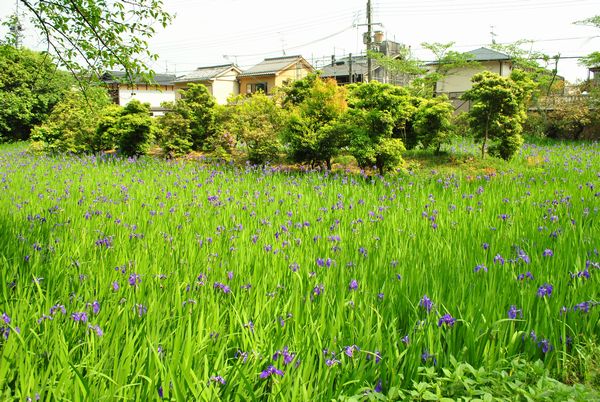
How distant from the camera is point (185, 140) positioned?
1299cm

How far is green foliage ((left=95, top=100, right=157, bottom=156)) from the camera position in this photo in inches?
519

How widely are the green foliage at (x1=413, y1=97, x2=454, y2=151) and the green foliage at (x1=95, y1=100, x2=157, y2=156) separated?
25.5 feet

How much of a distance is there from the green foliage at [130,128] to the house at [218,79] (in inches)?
1032

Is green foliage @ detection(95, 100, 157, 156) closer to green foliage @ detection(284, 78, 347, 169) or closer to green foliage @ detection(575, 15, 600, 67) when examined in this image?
green foliage @ detection(284, 78, 347, 169)

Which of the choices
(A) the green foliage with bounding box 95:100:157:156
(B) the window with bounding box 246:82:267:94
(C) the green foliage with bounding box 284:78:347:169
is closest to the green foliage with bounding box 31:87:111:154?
(A) the green foliage with bounding box 95:100:157:156

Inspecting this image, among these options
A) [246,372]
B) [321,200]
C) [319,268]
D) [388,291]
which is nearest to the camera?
[246,372]

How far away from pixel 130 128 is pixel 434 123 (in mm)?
8533

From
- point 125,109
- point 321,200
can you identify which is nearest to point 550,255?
point 321,200

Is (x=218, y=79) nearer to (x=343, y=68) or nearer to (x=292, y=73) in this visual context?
(x=292, y=73)

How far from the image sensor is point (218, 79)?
4053 centimetres

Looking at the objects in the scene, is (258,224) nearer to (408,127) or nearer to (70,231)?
(70,231)

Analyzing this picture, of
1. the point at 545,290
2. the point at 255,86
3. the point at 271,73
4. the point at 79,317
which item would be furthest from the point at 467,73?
the point at 79,317

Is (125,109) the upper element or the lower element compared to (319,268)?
upper

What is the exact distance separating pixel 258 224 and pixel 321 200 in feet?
5.36
